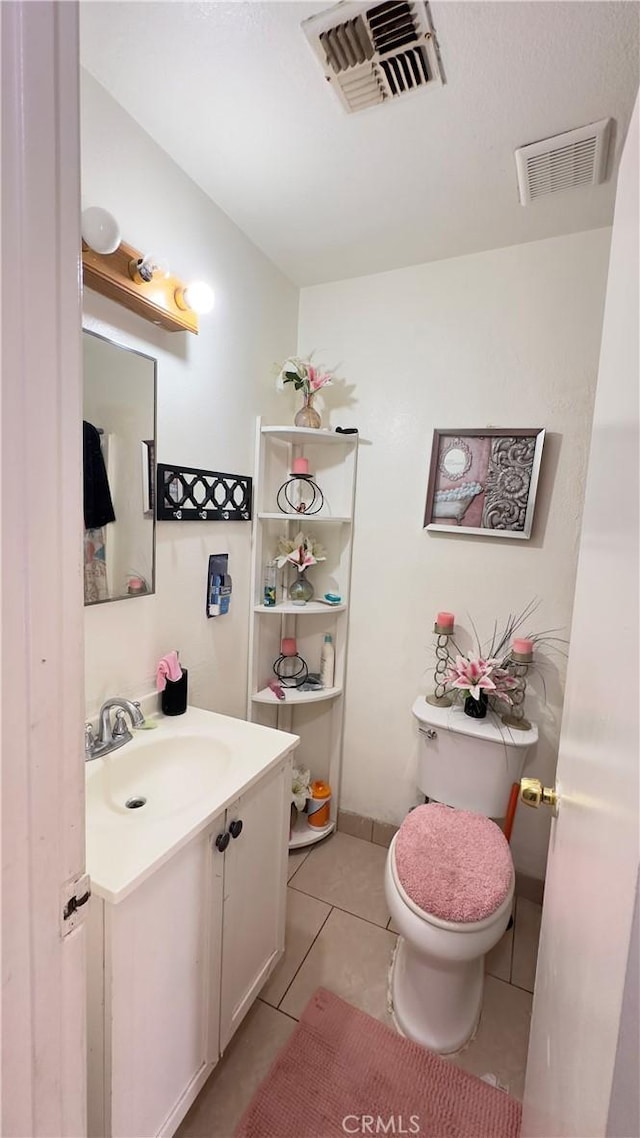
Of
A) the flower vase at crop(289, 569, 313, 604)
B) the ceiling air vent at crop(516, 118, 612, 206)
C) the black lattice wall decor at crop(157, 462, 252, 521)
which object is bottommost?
the flower vase at crop(289, 569, 313, 604)

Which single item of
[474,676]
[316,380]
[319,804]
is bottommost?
[319,804]

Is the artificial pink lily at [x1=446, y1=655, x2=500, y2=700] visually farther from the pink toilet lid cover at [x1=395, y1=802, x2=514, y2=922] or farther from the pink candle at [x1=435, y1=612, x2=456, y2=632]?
the pink toilet lid cover at [x1=395, y1=802, x2=514, y2=922]

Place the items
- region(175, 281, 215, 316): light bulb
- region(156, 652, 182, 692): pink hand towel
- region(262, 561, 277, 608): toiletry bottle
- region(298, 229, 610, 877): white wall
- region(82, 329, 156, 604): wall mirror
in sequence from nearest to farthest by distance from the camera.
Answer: region(82, 329, 156, 604): wall mirror < region(175, 281, 215, 316): light bulb < region(156, 652, 182, 692): pink hand towel < region(298, 229, 610, 877): white wall < region(262, 561, 277, 608): toiletry bottle

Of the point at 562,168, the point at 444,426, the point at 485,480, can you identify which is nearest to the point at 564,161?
the point at 562,168

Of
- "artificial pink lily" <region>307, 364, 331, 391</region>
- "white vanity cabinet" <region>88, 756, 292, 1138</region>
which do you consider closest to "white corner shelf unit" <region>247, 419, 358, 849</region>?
"artificial pink lily" <region>307, 364, 331, 391</region>

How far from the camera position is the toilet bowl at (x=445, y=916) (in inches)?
44.9

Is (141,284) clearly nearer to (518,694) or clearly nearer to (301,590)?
(301,590)

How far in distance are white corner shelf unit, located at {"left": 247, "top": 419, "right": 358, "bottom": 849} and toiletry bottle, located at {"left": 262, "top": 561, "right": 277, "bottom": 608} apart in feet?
0.08

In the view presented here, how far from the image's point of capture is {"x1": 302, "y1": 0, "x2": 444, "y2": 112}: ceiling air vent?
2.86 ft

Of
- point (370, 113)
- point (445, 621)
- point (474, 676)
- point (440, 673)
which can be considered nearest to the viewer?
point (370, 113)

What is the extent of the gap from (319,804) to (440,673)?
800mm

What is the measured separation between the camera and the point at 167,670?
1349 mm

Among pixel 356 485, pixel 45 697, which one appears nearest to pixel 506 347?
pixel 356 485

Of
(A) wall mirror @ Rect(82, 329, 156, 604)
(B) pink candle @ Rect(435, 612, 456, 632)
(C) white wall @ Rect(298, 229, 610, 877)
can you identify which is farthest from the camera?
(B) pink candle @ Rect(435, 612, 456, 632)
